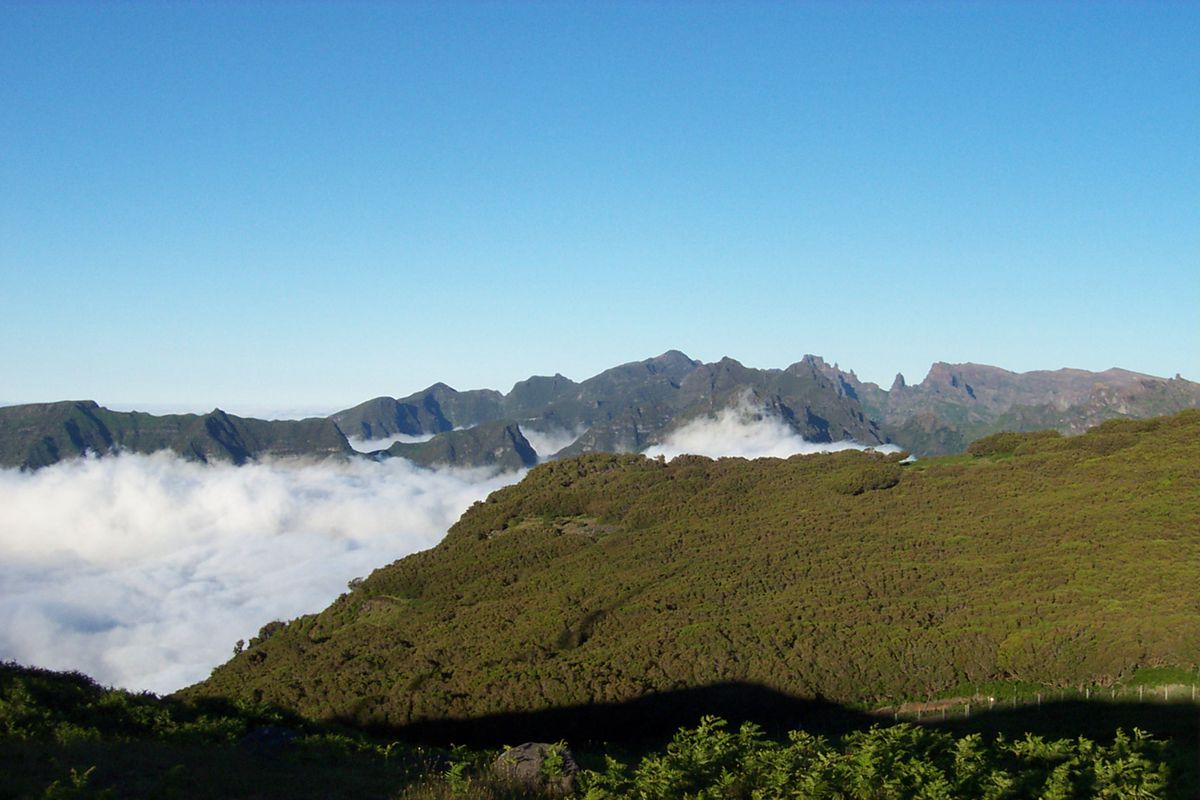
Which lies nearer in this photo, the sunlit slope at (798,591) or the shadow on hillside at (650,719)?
the shadow on hillside at (650,719)

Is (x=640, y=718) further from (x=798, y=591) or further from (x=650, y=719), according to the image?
(x=798, y=591)

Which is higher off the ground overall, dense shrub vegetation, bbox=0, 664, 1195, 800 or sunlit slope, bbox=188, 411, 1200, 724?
dense shrub vegetation, bbox=0, 664, 1195, 800

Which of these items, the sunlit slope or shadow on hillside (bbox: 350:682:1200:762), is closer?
shadow on hillside (bbox: 350:682:1200:762)

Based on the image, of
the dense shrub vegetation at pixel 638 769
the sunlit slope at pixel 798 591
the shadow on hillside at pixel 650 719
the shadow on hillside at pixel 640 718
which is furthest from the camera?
the sunlit slope at pixel 798 591

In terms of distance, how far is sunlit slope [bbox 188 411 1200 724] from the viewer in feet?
143

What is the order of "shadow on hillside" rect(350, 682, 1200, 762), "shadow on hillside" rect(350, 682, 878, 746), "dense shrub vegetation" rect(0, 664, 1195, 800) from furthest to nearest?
"shadow on hillside" rect(350, 682, 878, 746) → "shadow on hillside" rect(350, 682, 1200, 762) → "dense shrub vegetation" rect(0, 664, 1195, 800)

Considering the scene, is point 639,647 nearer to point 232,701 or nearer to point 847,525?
point 847,525

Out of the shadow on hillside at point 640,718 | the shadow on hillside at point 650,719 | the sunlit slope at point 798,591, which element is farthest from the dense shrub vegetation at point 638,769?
the sunlit slope at point 798,591

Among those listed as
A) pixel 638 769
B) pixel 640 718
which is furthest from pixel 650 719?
pixel 638 769

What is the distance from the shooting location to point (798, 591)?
55438 millimetres

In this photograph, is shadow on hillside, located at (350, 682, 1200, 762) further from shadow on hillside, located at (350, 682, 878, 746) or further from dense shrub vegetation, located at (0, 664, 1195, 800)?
dense shrub vegetation, located at (0, 664, 1195, 800)

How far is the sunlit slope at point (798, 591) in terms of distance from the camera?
4359 centimetres

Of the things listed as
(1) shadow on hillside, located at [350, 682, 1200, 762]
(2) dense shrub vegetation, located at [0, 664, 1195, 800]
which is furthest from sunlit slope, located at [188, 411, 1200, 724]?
(2) dense shrub vegetation, located at [0, 664, 1195, 800]

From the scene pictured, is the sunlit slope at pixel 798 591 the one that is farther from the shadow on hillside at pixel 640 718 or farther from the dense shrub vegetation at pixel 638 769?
the dense shrub vegetation at pixel 638 769
